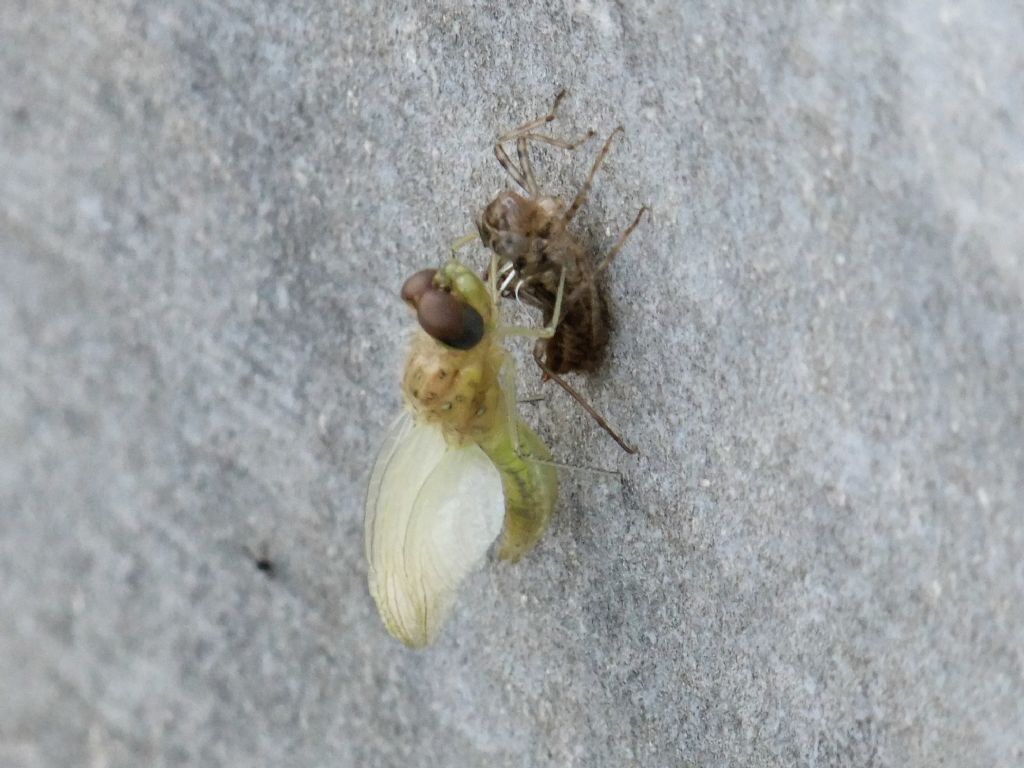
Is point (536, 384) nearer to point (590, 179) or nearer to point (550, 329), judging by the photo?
point (550, 329)

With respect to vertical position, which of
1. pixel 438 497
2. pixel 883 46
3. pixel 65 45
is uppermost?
pixel 883 46

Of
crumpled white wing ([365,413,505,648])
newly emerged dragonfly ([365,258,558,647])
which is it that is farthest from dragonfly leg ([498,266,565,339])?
crumpled white wing ([365,413,505,648])

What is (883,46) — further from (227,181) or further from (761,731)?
(227,181)

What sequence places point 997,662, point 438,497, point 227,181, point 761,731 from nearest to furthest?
1. point 997,662
2. point 761,731
3. point 438,497
4. point 227,181

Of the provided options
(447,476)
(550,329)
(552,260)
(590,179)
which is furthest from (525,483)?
(590,179)

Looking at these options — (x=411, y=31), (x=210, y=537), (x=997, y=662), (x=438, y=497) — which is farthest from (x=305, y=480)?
(x=997, y=662)

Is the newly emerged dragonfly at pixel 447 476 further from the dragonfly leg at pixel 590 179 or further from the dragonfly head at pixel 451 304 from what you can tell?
the dragonfly leg at pixel 590 179

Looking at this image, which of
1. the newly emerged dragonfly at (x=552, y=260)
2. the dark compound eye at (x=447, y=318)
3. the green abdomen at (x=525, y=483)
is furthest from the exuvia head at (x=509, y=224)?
the green abdomen at (x=525, y=483)
